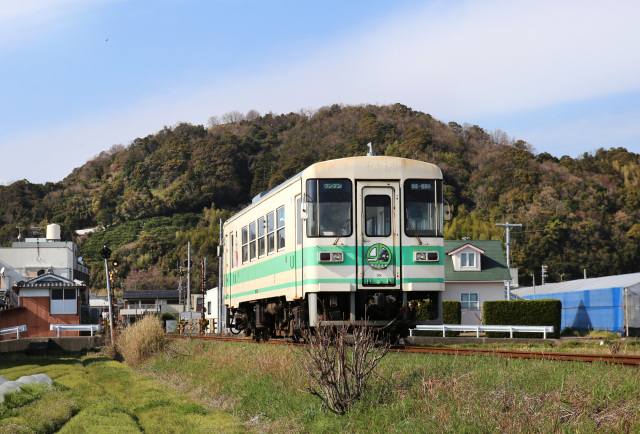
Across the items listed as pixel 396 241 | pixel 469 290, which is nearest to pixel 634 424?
pixel 396 241

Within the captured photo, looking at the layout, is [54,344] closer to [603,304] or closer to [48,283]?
[48,283]

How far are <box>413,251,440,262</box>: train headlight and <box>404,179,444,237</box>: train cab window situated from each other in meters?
0.37

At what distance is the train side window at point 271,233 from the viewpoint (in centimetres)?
1743

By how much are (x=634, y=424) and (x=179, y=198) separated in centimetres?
8983

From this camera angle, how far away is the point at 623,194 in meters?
75.4

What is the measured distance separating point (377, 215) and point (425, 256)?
1199 millimetres

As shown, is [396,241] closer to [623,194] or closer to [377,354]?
[377,354]

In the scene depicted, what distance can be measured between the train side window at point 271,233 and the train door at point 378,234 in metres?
3.13

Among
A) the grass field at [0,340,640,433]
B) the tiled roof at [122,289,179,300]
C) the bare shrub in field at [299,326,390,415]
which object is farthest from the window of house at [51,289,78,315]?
the tiled roof at [122,289,179,300]

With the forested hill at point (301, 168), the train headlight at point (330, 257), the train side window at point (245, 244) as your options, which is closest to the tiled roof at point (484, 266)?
the train side window at point (245, 244)

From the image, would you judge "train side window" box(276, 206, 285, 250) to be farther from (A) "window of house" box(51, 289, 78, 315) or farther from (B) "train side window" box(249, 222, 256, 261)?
(A) "window of house" box(51, 289, 78, 315)

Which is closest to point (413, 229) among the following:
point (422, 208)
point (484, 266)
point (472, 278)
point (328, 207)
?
point (422, 208)

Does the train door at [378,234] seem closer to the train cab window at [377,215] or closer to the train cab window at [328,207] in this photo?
the train cab window at [377,215]

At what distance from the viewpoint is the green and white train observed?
47.5ft
